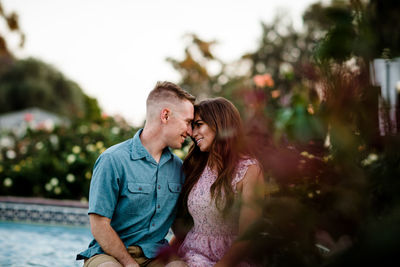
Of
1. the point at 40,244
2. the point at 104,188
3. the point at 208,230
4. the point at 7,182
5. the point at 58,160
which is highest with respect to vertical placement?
the point at 104,188

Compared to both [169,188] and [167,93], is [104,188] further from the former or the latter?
[167,93]

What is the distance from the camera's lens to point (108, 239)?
2.30m

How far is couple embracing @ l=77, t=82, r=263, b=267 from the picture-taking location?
236cm

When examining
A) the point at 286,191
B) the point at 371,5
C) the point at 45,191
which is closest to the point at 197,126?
the point at 286,191

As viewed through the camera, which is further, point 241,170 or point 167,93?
point 167,93

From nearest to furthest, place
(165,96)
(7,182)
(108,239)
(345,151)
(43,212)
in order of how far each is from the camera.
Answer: (345,151) < (108,239) < (165,96) < (43,212) < (7,182)

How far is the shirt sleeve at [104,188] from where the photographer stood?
2312mm

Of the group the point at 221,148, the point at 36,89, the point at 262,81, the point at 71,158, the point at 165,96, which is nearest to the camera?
the point at 221,148

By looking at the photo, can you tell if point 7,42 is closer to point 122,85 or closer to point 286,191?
point 122,85

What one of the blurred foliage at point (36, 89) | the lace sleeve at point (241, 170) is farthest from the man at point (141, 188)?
the blurred foliage at point (36, 89)

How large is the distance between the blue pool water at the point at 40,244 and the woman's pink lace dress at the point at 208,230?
69.0 inches

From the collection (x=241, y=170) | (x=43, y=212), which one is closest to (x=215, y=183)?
(x=241, y=170)

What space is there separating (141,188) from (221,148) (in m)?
0.61

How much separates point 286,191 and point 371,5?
727mm
